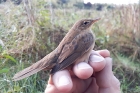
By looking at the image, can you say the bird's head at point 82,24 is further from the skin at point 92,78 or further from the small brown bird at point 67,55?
the skin at point 92,78

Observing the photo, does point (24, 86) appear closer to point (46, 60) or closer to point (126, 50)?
point (46, 60)

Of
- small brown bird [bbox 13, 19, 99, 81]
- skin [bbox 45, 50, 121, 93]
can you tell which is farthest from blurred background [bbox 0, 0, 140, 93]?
skin [bbox 45, 50, 121, 93]

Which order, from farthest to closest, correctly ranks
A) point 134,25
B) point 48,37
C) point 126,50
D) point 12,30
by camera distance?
point 134,25, point 126,50, point 48,37, point 12,30

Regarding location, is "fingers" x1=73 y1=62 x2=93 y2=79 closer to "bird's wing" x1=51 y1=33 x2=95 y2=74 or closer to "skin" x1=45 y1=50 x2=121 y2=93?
"skin" x1=45 y1=50 x2=121 y2=93

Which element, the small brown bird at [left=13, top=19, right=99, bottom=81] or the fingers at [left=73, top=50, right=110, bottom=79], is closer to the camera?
the fingers at [left=73, top=50, right=110, bottom=79]

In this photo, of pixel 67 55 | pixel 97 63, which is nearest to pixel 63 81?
pixel 97 63

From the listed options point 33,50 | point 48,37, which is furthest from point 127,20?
point 33,50
